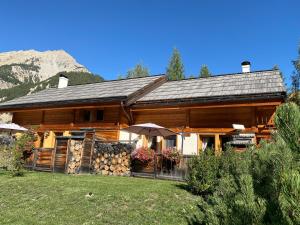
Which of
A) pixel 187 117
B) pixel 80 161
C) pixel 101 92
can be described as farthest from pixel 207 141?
pixel 101 92

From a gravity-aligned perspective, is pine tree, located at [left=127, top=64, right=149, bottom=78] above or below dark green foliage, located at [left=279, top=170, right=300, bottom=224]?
above

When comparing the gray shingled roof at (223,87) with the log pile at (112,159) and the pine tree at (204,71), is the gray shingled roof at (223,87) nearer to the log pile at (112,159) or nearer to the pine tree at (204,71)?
the log pile at (112,159)

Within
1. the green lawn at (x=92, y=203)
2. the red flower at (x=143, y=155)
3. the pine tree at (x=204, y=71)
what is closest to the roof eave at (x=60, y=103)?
the red flower at (x=143, y=155)

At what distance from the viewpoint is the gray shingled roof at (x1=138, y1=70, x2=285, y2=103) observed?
1605 centimetres

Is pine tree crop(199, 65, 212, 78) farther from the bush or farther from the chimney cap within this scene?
the bush

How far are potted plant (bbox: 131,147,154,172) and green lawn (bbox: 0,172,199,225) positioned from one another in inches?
139

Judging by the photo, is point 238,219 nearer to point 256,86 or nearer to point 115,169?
point 115,169

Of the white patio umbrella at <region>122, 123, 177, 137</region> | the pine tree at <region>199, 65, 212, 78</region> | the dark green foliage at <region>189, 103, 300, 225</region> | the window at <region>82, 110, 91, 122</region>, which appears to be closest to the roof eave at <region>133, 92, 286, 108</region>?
the white patio umbrella at <region>122, 123, 177, 137</region>

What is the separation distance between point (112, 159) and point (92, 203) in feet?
19.8

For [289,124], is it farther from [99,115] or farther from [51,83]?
[51,83]

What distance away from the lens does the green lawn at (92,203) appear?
279 inches

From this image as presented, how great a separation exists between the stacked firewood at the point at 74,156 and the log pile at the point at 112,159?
2.34ft

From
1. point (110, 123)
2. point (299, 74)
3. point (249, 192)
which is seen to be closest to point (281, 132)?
point (249, 192)

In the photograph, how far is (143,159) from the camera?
45.1 ft
